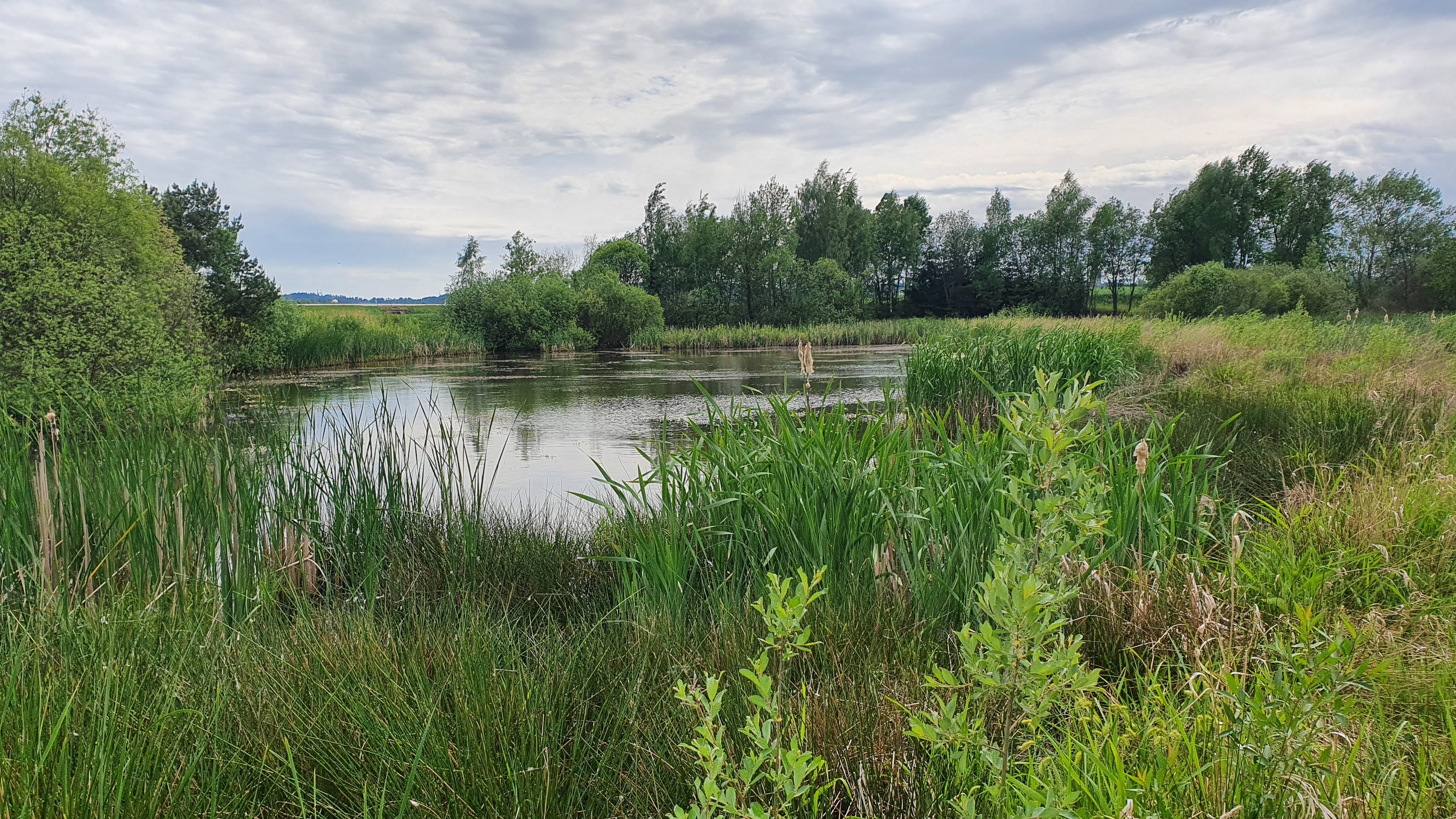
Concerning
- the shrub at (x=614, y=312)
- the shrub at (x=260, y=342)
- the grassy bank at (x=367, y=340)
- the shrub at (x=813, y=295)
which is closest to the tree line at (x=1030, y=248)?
the shrub at (x=813, y=295)

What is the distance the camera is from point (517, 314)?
87.3 ft

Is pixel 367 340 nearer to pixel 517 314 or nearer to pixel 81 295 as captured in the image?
Answer: pixel 517 314

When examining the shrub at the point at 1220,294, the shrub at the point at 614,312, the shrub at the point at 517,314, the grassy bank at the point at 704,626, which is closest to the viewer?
the grassy bank at the point at 704,626

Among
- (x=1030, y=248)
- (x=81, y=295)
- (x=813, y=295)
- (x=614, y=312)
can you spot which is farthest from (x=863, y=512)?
(x=1030, y=248)

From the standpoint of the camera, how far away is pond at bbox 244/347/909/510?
6.07 metres

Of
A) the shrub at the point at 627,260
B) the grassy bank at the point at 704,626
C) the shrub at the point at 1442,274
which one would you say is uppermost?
the shrub at the point at 627,260

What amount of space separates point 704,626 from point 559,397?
34.1ft

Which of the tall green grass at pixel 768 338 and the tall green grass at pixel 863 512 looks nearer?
the tall green grass at pixel 863 512

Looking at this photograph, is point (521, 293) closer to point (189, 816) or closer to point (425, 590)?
point (425, 590)

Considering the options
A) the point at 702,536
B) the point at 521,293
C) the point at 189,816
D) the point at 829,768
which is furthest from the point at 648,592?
the point at 521,293

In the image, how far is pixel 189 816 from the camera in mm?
1442

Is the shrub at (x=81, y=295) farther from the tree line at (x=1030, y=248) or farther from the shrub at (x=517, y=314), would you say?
the tree line at (x=1030, y=248)

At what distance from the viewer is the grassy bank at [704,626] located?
1.39m

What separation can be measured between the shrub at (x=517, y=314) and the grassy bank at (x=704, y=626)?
23.1m
